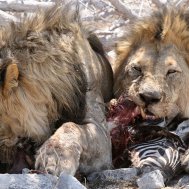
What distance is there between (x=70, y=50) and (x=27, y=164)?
83 centimetres

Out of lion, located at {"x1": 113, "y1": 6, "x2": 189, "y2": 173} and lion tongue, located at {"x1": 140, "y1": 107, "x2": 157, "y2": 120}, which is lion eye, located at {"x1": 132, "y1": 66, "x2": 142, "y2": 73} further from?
lion tongue, located at {"x1": 140, "y1": 107, "x2": 157, "y2": 120}

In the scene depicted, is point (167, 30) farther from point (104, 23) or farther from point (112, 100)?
point (104, 23)

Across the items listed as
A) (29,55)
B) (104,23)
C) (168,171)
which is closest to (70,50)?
(29,55)

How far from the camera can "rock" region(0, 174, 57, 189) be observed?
9.05 ft

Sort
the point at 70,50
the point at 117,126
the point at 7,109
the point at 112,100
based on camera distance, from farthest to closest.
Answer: the point at 112,100
the point at 117,126
the point at 70,50
the point at 7,109

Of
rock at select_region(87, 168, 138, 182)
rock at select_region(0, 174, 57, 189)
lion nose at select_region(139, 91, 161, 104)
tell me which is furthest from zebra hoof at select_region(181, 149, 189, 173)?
rock at select_region(0, 174, 57, 189)

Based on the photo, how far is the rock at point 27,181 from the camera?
109 inches

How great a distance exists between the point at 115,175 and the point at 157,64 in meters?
1.19

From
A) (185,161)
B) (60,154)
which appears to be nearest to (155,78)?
(185,161)

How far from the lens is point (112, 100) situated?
4.37m

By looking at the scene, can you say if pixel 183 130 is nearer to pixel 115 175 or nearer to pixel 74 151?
pixel 115 175

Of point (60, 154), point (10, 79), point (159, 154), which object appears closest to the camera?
point (60, 154)

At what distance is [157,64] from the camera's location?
166 inches

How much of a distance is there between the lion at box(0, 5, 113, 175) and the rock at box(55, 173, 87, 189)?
9.0 inches
